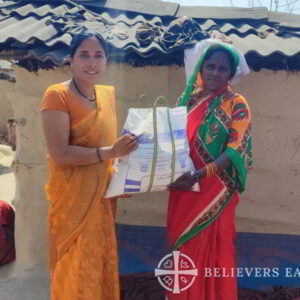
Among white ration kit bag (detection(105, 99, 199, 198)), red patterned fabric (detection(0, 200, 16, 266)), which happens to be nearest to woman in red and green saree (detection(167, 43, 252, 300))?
white ration kit bag (detection(105, 99, 199, 198))

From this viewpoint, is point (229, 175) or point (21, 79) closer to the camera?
point (229, 175)

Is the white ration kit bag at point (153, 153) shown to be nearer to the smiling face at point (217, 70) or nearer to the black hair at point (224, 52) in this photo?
the smiling face at point (217, 70)

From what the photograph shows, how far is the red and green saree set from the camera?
228cm

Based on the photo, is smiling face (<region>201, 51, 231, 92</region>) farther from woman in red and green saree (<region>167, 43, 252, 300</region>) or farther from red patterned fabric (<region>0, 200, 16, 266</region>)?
red patterned fabric (<region>0, 200, 16, 266</region>)

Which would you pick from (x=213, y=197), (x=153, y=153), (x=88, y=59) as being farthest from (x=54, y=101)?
(x=213, y=197)

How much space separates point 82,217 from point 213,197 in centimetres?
77

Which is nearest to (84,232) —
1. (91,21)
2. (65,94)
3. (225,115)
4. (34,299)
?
(65,94)

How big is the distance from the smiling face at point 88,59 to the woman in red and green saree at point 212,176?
0.59 meters

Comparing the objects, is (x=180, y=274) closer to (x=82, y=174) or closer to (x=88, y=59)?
(x=82, y=174)

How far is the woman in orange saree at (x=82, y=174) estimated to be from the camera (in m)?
2.11

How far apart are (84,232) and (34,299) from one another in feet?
4.06

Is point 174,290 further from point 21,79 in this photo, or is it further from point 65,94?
point 21,79

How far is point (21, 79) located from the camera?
3.12m

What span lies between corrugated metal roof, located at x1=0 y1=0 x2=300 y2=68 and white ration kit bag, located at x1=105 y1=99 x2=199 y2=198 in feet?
2.10
